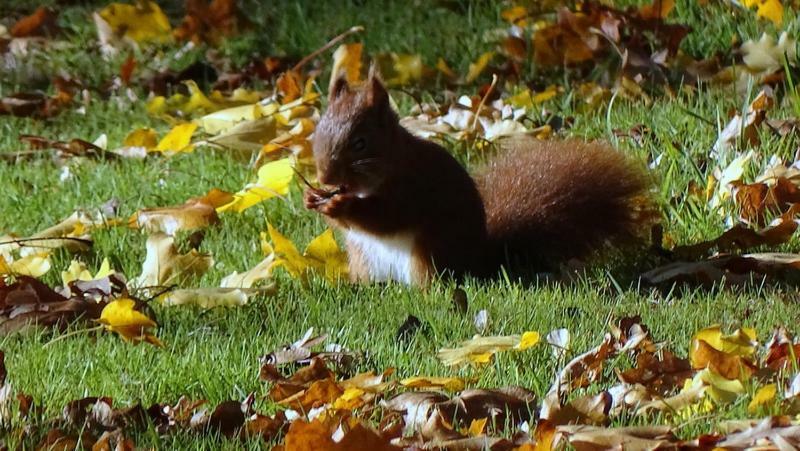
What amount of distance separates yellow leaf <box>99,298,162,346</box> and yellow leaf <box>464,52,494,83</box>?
2.58 m

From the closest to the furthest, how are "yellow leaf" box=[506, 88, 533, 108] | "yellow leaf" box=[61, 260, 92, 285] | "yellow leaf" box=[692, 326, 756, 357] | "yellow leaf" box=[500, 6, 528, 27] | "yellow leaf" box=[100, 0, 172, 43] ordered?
"yellow leaf" box=[692, 326, 756, 357] → "yellow leaf" box=[61, 260, 92, 285] → "yellow leaf" box=[506, 88, 533, 108] → "yellow leaf" box=[500, 6, 528, 27] → "yellow leaf" box=[100, 0, 172, 43]

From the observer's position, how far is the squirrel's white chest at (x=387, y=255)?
352cm

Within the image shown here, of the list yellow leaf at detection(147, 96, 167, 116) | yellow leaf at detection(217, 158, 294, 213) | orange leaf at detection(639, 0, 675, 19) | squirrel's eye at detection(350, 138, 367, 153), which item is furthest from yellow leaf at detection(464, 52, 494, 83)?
squirrel's eye at detection(350, 138, 367, 153)

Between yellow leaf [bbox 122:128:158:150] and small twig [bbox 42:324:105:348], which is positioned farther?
yellow leaf [bbox 122:128:158:150]

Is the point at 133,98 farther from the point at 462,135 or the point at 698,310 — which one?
the point at 698,310

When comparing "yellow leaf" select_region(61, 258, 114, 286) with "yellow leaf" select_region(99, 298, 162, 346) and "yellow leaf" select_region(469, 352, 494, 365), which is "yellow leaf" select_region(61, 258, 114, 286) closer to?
"yellow leaf" select_region(99, 298, 162, 346)

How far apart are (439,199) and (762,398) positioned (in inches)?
55.0

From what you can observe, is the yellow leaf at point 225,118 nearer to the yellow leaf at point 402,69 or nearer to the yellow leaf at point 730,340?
the yellow leaf at point 402,69

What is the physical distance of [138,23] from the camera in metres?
6.11

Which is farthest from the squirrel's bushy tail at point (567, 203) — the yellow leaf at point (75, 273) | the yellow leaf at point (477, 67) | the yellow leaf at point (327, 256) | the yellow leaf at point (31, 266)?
the yellow leaf at point (477, 67)

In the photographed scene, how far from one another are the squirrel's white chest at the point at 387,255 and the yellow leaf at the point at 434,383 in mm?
1035

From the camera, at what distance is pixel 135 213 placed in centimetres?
407

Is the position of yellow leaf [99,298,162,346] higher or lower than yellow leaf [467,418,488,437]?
lower

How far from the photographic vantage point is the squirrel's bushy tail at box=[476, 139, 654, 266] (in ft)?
11.9
